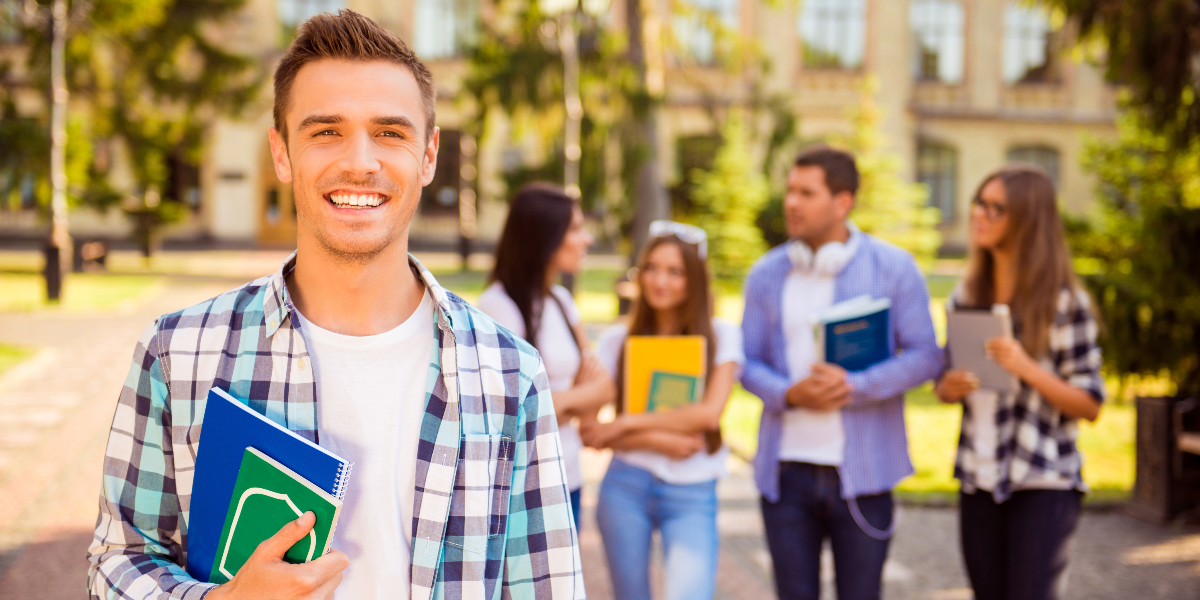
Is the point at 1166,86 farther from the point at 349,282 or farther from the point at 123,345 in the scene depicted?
the point at 123,345

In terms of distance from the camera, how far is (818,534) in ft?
11.5

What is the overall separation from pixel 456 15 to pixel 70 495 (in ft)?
108

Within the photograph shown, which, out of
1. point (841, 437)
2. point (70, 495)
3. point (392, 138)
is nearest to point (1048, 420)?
point (841, 437)

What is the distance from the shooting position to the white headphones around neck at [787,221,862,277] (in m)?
3.60

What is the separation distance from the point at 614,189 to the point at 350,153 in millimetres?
12456

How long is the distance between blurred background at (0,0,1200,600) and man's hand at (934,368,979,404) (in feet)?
3.56

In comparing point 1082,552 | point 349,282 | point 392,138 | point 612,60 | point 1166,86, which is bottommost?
point 1082,552

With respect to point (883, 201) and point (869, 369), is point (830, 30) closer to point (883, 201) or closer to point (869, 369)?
point (883, 201)

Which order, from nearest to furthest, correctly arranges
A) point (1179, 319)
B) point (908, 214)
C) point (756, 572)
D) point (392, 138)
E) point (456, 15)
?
point (392, 138) → point (756, 572) → point (1179, 319) → point (908, 214) → point (456, 15)

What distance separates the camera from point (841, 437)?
351 cm

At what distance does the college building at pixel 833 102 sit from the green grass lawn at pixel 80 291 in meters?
14.3

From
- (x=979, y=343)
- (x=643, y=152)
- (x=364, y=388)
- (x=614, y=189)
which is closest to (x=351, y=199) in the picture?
(x=364, y=388)

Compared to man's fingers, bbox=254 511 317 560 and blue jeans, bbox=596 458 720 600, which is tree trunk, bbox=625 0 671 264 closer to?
blue jeans, bbox=596 458 720 600

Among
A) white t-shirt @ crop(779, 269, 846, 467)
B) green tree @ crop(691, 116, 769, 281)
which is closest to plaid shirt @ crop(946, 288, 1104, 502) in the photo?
white t-shirt @ crop(779, 269, 846, 467)
